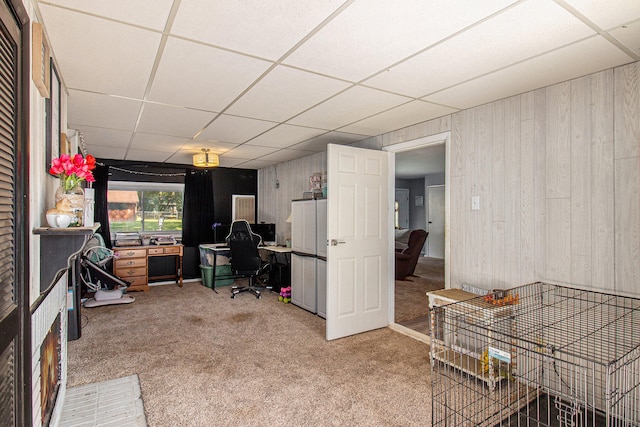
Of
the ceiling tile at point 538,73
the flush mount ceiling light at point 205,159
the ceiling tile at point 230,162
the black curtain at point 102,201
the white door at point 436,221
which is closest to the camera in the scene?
the ceiling tile at point 538,73

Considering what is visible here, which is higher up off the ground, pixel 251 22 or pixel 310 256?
pixel 251 22

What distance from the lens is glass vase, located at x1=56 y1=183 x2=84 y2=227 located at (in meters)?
1.65

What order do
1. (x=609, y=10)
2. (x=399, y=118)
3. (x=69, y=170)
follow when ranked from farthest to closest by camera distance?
(x=399, y=118) → (x=69, y=170) → (x=609, y=10)

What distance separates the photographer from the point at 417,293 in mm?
5355

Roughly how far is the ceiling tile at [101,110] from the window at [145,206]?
2733 mm

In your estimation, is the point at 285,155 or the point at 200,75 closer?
the point at 200,75

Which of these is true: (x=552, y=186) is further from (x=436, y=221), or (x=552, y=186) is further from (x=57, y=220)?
(x=436, y=221)

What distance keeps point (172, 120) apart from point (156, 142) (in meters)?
1.21

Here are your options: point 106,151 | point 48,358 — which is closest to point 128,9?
point 48,358

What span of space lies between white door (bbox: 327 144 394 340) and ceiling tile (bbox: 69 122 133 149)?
244 cm

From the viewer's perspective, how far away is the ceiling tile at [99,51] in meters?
1.67

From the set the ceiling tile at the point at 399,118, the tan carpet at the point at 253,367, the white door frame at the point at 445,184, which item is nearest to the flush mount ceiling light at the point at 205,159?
the tan carpet at the point at 253,367

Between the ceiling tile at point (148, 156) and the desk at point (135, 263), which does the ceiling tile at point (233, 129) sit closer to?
the ceiling tile at point (148, 156)

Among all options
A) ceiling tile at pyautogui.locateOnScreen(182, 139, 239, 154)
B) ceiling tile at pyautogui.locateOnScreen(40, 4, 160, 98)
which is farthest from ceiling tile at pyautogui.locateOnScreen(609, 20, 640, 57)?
ceiling tile at pyautogui.locateOnScreen(182, 139, 239, 154)
